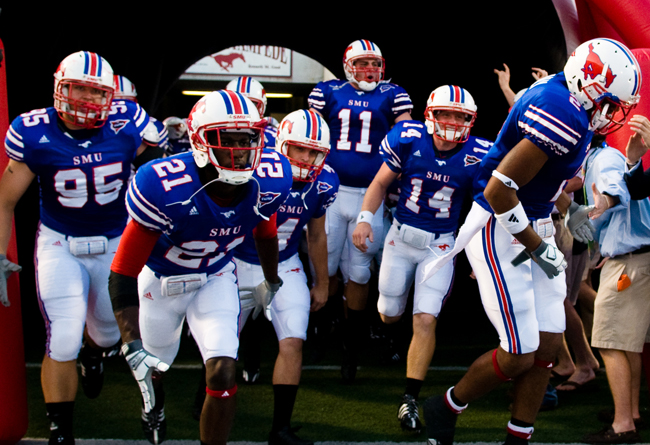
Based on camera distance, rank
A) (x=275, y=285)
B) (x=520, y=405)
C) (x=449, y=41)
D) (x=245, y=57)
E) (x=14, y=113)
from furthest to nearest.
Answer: (x=245, y=57), (x=449, y=41), (x=14, y=113), (x=275, y=285), (x=520, y=405)

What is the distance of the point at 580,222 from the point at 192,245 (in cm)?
173

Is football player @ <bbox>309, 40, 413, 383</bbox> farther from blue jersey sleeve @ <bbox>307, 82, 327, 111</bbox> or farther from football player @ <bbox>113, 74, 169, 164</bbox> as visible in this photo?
football player @ <bbox>113, 74, 169, 164</bbox>

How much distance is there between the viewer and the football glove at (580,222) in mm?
3186

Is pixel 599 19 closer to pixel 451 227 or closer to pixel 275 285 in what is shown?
pixel 451 227

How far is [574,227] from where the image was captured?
323 cm

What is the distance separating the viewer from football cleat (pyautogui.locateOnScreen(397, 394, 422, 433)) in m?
3.63

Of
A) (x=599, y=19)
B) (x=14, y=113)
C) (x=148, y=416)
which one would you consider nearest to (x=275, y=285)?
(x=148, y=416)

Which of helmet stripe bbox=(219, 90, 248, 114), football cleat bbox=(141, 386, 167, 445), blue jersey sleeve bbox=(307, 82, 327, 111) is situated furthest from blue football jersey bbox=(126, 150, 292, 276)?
blue jersey sleeve bbox=(307, 82, 327, 111)

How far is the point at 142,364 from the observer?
2547mm

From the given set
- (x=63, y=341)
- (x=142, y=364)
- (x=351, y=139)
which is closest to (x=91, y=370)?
(x=63, y=341)

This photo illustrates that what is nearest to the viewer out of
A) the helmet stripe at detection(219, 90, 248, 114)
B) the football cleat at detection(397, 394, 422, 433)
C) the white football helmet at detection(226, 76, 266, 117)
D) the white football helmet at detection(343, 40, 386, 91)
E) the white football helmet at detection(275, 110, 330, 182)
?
the helmet stripe at detection(219, 90, 248, 114)

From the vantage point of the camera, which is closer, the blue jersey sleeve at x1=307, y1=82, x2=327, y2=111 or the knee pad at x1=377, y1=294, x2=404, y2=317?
the knee pad at x1=377, y1=294, x2=404, y2=317

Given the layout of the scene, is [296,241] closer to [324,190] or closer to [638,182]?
[324,190]

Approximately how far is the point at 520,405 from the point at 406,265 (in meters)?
1.27
